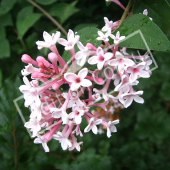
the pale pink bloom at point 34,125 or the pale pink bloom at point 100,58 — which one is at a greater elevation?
the pale pink bloom at point 100,58

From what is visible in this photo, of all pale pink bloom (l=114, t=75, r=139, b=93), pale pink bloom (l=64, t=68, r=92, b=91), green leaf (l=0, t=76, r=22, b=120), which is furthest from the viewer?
green leaf (l=0, t=76, r=22, b=120)

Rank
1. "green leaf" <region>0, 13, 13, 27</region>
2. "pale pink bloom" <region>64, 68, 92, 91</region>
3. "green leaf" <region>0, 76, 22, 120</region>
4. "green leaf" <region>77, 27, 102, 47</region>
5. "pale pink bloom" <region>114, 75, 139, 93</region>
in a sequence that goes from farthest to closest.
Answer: "green leaf" <region>0, 13, 13, 27</region> → "green leaf" <region>0, 76, 22, 120</region> → "green leaf" <region>77, 27, 102, 47</region> → "pale pink bloom" <region>114, 75, 139, 93</region> → "pale pink bloom" <region>64, 68, 92, 91</region>

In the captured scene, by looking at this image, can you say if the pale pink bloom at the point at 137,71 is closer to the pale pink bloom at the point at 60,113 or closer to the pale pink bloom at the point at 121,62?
the pale pink bloom at the point at 121,62

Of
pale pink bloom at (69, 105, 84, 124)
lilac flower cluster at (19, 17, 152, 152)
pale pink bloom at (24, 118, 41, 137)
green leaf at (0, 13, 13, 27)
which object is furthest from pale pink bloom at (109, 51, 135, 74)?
green leaf at (0, 13, 13, 27)

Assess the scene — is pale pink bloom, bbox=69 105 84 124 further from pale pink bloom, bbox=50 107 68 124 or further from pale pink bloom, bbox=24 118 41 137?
pale pink bloom, bbox=24 118 41 137

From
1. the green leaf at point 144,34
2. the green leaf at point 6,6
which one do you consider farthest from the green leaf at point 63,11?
the green leaf at point 144,34

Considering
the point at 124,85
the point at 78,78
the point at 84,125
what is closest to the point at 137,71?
the point at 124,85

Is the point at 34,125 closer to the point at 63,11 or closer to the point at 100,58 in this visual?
the point at 100,58
